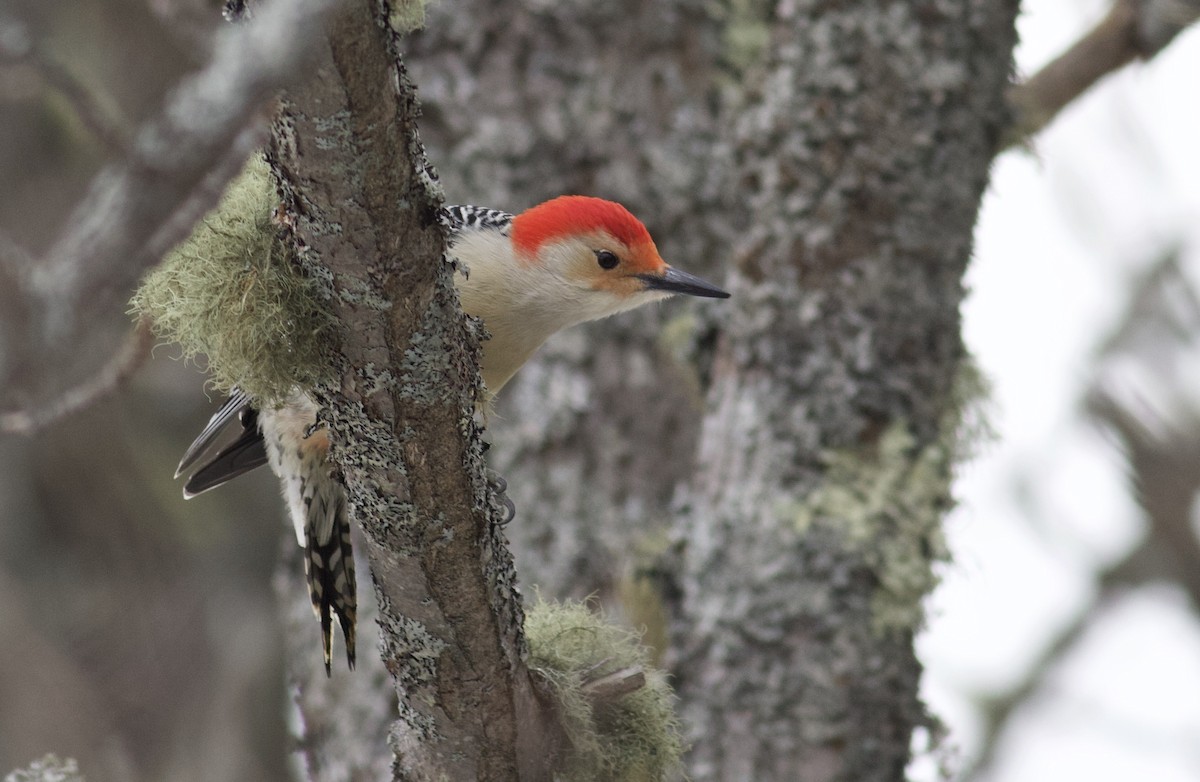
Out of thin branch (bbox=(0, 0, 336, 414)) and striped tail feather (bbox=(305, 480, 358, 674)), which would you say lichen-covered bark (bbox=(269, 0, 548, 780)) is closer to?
thin branch (bbox=(0, 0, 336, 414))

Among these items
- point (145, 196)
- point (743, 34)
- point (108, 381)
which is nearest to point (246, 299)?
point (145, 196)

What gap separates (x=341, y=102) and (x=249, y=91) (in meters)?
0.57

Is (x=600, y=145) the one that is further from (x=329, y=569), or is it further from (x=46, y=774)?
(x=46, y=774)

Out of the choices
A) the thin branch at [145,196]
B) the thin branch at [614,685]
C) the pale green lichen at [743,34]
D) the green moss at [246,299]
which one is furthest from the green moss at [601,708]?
the pale green lichen at [743,34]

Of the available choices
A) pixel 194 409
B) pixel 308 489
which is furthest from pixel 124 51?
pixel 308 489

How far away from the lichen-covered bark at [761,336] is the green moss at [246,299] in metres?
1.63

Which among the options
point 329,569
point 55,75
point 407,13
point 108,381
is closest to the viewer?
point 55,75

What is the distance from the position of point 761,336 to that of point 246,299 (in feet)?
5.98

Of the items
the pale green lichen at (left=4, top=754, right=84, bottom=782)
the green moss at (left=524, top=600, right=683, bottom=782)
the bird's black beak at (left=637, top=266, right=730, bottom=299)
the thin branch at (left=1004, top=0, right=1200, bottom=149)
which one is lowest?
the green moss at (left=524, top=600, right=683, bottom=782)

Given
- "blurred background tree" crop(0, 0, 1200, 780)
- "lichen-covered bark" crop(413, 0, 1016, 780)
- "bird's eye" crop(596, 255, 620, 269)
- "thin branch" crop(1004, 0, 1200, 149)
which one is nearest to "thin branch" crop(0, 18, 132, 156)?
"blurred background tree" crop(0, 0, 1200, 780)

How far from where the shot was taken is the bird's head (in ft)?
11.6

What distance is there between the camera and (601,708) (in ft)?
8.30

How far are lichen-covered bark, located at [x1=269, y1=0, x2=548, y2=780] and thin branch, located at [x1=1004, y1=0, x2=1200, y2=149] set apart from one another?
2489 millimetres

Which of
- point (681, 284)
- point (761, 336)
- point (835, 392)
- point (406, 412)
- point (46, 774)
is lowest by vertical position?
point (46, 774)
